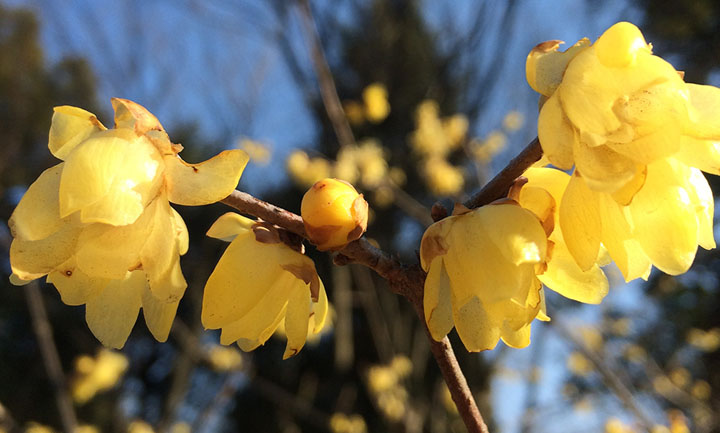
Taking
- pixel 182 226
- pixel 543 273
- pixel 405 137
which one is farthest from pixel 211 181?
pixel 405 137

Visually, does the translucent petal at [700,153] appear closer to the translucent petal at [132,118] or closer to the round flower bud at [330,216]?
the round flower bud at [330,216]

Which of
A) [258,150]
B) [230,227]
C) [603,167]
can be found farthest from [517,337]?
[258,150]

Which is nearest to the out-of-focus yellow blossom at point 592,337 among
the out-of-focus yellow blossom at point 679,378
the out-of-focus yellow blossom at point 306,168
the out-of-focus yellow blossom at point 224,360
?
the out-of-focus yellow blossom at point 679,378

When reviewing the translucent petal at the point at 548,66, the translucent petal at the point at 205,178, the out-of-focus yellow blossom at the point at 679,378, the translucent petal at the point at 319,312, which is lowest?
the out-of-focus yellow blossom at the point at 679,378

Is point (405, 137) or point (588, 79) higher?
point (588, 79)

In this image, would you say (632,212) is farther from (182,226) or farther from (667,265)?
(182,226)

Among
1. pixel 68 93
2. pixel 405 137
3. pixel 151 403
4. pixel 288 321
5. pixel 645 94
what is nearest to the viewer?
pixel 645 94

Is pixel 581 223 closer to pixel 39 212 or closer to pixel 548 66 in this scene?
pixel 548 66
